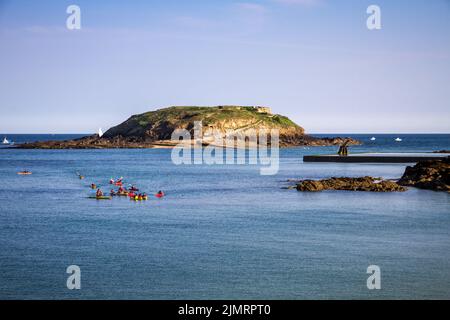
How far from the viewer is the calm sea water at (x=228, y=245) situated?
28.1 m

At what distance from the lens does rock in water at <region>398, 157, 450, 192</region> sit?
2542 inches

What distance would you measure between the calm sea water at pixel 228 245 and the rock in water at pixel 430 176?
246 cm

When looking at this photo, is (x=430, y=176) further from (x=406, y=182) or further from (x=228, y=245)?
(x=228, y=245)

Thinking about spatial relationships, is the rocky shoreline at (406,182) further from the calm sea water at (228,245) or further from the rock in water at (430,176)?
the calm sea water at (228,245)

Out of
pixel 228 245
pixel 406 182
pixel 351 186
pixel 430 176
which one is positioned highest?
pixel 430 176

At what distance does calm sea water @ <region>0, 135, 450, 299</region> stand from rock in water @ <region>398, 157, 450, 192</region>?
8.08ft

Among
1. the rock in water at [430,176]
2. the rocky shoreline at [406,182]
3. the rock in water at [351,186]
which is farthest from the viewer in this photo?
the rock in water at [430,176]

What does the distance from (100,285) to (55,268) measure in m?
4.23

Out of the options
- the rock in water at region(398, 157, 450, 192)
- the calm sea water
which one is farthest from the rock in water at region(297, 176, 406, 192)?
the rock in water at region(398, 157, 450, 192)

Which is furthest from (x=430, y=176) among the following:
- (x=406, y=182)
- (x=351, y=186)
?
(x=351, y=186)

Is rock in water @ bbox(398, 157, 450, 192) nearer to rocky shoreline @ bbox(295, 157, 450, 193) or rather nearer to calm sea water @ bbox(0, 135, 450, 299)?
rocky shoreline @ bbox(295, 157, 450, 193)

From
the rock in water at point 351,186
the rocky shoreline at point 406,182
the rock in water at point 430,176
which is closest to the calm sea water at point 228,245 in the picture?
the rock in water at point 351,186

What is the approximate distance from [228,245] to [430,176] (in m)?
37.1

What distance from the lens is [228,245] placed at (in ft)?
121
